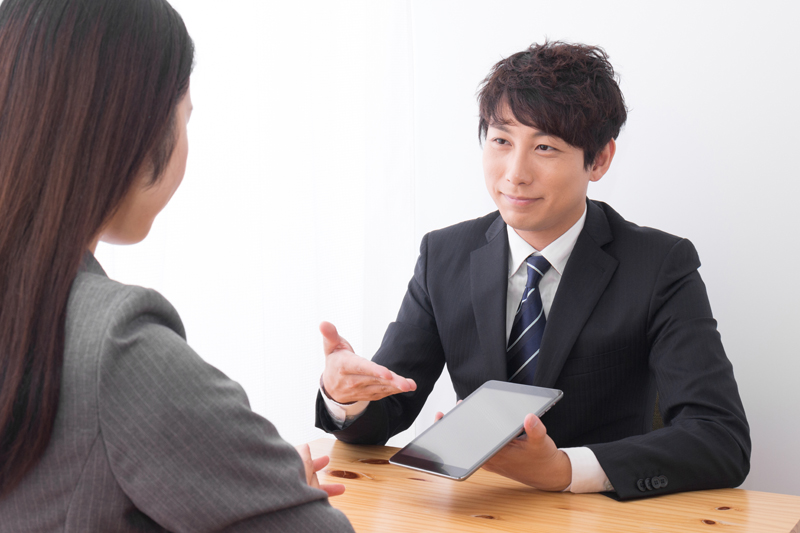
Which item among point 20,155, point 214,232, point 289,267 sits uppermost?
point 20,155

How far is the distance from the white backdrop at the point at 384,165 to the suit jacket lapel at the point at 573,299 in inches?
18.1

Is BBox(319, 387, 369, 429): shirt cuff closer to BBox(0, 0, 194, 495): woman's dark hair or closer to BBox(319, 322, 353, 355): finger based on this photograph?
BBox(319, 322, 353, 355): finger

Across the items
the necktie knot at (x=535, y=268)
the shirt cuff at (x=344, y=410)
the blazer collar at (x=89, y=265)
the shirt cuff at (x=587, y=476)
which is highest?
the blazer collar at (x=89, y=265)

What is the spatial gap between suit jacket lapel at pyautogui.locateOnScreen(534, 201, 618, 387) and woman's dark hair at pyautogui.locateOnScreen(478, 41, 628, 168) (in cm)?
20

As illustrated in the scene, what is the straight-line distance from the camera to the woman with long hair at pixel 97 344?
55cm

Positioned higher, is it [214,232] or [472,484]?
[214,232]

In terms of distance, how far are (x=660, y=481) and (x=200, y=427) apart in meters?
0.79

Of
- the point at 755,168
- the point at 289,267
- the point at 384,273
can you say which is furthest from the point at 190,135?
the point at 755,168

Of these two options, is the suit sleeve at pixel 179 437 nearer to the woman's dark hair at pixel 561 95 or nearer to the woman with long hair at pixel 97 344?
the woman with long hair at pixel 97 344

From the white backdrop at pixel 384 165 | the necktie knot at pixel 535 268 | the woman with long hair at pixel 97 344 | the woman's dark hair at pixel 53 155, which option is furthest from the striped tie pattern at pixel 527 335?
the woman's dark hair at pixel 53 155

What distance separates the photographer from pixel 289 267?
1927 mm

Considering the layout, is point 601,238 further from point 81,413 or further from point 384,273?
point 81,413

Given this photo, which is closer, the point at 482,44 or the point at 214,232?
the point at 214,232

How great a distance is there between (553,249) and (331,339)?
598 mm
